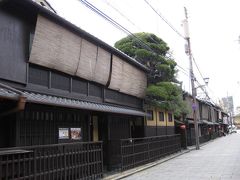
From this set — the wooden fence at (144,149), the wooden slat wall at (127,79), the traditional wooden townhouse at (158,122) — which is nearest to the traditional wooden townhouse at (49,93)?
the wooden slat wall at (127,79)

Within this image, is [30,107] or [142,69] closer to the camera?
[30,107]

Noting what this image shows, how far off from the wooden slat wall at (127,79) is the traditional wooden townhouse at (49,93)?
36 cm

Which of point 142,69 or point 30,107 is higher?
point 142,69

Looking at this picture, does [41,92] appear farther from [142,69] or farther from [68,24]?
[142,69]

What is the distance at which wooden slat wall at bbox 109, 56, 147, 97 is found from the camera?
1758cm

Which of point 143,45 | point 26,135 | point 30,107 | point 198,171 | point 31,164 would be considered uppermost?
point 143,45

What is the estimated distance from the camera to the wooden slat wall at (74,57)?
38.0ft

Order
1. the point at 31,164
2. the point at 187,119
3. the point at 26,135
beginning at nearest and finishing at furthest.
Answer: the point at 31,164, the point at 26,135, the point at 187,119

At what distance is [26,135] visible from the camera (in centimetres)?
1080

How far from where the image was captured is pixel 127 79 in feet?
63.2

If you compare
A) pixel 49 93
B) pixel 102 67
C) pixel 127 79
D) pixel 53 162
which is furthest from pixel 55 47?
pixel 127 79

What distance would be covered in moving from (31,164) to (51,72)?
12.3 ft

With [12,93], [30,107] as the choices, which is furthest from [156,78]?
[12,93]

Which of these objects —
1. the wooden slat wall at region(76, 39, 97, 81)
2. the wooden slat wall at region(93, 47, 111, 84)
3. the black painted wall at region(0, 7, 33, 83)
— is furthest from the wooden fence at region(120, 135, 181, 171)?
the black painted wall at region(0, 7, 33, 83)
